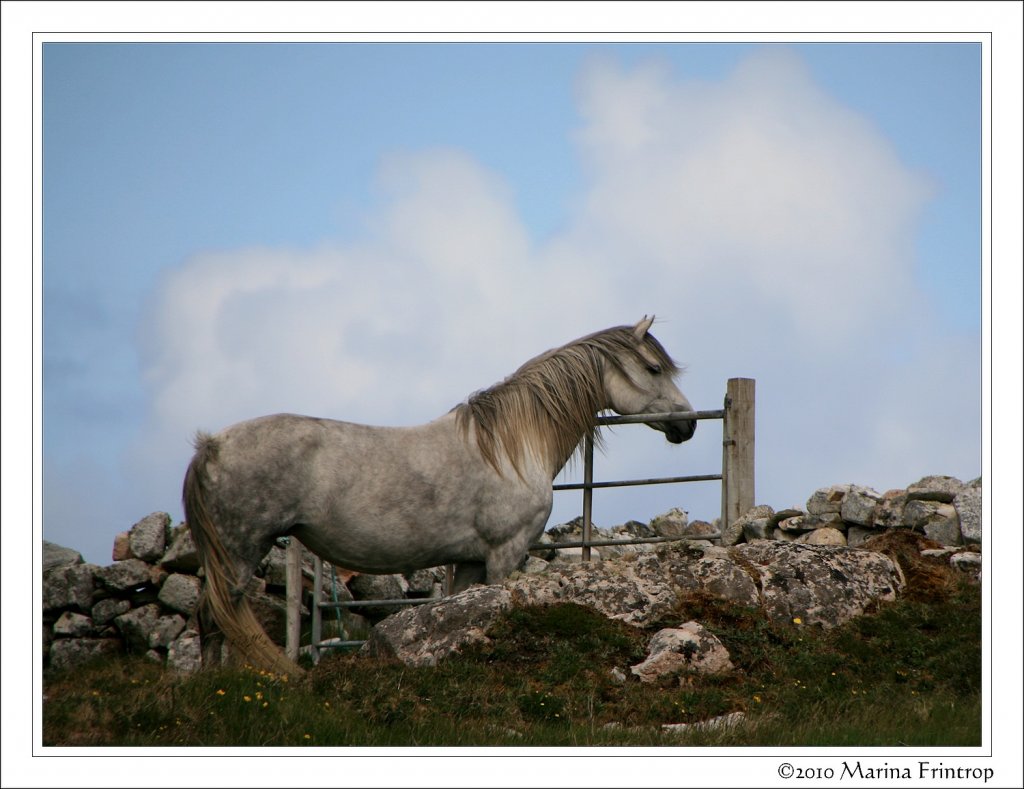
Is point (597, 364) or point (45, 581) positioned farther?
point (45, 581)

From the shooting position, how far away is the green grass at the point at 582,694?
5848 mm

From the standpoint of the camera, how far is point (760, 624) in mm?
7617

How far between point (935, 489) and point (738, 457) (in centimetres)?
183

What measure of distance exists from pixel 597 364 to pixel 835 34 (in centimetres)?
315

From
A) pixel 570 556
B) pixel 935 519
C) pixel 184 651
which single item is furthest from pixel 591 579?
pixel 184 651

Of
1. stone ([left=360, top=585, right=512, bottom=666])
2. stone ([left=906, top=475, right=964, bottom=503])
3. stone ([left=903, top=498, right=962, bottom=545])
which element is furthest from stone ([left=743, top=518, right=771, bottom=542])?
stone ([left=360, top=585, right=512, bottom=666])

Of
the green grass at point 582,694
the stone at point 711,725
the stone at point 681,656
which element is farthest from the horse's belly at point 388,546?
the stone at point 711,725

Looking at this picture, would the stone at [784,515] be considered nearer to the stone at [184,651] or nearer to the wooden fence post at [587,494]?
the wooden fence post at [587,494]

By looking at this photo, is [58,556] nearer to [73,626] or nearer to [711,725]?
[73,626]

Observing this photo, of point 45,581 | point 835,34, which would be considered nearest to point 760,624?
point 835,34

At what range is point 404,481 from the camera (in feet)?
26.0

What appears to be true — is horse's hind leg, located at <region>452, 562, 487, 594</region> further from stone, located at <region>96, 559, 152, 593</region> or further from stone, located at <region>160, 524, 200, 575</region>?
stone, located at <region>96, 559, 152, 593</region>

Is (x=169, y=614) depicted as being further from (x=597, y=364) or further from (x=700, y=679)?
(x=700, y=679)

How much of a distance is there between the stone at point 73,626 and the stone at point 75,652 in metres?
0.09
